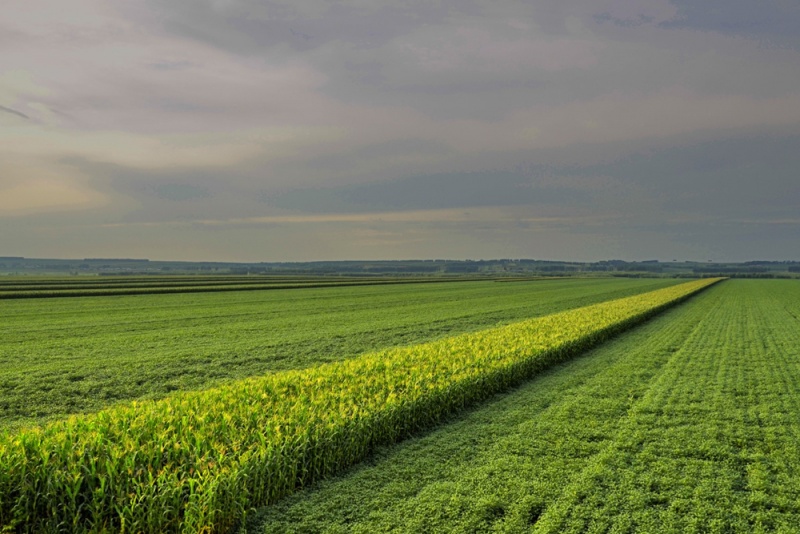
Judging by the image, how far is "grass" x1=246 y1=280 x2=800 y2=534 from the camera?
256 inches

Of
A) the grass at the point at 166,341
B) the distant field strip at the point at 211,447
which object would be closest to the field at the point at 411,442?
the distant field strip at the point at 211,447

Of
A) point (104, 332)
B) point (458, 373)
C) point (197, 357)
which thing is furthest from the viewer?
point (104, 332)

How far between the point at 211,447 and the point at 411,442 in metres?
4.02

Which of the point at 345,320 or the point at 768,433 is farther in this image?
the point at 345,320

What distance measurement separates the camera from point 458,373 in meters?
12.6

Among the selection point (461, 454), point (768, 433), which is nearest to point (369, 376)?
point (461, 454)

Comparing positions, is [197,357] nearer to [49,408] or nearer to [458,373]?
[49,408]

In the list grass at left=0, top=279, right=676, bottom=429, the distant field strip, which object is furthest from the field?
grass at left=0, top=279, right=676, bottom=429

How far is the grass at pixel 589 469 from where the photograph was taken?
6496mm

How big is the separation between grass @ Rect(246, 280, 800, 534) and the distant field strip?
17.0 inches

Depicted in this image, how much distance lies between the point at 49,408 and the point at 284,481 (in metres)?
7.96

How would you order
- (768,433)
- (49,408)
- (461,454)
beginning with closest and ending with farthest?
(461,454) → (768,433) → (49,408)

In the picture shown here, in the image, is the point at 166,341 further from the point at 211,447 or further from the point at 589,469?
the point at 589,469

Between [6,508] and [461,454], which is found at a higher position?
[6,508]
